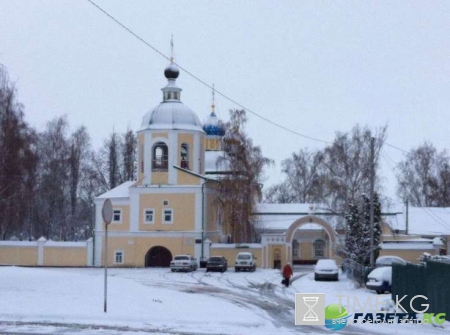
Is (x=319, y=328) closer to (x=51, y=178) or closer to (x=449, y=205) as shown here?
(x=51, y=178)

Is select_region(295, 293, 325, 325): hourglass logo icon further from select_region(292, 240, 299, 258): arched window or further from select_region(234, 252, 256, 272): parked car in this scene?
select_region(292, 240, 299, 258): arched window

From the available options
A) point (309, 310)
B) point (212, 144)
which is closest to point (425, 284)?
point (309, 310)

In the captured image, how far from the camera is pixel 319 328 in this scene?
16734 millimetres

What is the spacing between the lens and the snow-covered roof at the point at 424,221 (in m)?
57.5

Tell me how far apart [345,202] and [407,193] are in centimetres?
2861

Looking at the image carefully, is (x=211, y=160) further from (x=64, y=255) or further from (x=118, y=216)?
(x=64, y=255)

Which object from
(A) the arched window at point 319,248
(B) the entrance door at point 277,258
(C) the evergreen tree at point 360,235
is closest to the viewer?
(C) the evergreen tree at point 360,235

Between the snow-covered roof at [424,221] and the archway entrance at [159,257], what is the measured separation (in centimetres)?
1988

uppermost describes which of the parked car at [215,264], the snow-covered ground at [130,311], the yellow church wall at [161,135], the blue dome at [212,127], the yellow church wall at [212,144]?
the blue dome at [212,127]

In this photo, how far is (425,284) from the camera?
1884 centimetres

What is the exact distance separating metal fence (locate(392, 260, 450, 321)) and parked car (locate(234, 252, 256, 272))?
23.4 m

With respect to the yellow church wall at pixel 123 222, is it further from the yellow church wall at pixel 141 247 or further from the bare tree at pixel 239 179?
the bare tree at pixel 239 179

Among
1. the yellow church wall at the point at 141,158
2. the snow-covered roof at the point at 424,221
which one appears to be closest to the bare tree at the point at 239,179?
the yellow church wall at the point at 141,158

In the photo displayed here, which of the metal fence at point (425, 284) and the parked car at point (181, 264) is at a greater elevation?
the metal fence at point (425, 284)
